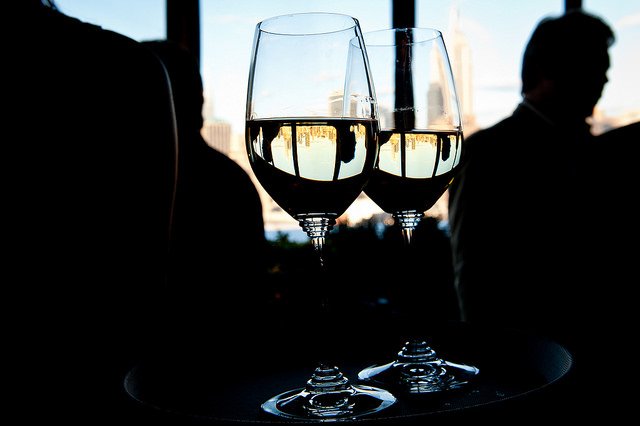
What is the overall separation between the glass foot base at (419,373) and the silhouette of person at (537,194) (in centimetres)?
62

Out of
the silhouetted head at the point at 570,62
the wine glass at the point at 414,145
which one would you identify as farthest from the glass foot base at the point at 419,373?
the silhouetted head at the point at 570,62

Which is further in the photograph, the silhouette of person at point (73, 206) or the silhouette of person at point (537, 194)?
the silhouette of person at point (537, 194)

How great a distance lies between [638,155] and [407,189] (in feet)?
3.29

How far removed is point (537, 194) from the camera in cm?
228

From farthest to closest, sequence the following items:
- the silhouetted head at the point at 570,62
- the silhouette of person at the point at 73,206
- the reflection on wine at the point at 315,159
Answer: the silhouetted head at the point at 570,62, the silhouette of person at the point at 73,206, the reflection on wine at the point at 315,159

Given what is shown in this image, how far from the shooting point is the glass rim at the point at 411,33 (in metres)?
0.80

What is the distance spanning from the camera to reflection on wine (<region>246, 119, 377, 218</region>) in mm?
626

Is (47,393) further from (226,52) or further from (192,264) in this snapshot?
(226,52)

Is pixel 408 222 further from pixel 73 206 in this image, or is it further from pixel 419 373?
pixel 73 206

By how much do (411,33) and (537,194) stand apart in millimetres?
1627

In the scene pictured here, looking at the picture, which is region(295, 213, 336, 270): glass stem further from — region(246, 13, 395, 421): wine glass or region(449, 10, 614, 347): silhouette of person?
region(449, 10, 614, 347): silhouette of person

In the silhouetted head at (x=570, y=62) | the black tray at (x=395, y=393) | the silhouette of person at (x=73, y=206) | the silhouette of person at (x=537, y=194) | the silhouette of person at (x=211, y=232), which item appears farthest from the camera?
the silhouetted head at (x=570, y=62)

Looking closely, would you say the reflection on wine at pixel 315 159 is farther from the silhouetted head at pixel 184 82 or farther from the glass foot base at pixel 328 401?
the silhouetted head at pixel 184 82

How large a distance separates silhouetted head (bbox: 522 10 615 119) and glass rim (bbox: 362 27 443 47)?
2132mm
